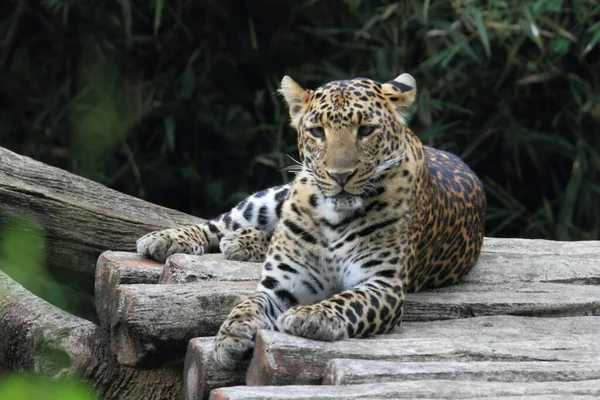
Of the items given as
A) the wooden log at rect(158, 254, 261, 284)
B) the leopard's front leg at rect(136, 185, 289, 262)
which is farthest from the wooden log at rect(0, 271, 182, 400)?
the leopard's front leg at rect(136, 185, 289, 262)

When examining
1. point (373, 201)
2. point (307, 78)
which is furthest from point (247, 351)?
point (307, 78)

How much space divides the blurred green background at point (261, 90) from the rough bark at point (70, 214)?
2.71 meters

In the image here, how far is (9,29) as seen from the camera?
8031 millimetres

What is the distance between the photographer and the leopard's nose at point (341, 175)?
3830 mm

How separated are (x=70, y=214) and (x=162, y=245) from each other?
49 centimetres

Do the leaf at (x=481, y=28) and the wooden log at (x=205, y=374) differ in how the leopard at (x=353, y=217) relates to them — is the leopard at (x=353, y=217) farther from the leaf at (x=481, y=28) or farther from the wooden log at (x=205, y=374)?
the leaf at (x=481, y=28)

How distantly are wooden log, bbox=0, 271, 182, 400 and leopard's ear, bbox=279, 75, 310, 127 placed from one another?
3.62ft

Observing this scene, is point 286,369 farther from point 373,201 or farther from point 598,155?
point 598,155

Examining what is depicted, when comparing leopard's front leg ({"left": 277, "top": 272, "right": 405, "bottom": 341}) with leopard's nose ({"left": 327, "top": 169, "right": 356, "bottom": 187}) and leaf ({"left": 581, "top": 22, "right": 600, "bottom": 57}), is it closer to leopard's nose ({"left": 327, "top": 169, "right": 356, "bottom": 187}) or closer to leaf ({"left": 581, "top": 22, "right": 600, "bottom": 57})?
leopard's nose ({"left": 327, "top": 169, "right": 356, "bottom": 187})

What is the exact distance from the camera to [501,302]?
170 inches

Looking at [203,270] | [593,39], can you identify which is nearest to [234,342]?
[203,270]

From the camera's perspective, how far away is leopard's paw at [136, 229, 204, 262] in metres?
4.73

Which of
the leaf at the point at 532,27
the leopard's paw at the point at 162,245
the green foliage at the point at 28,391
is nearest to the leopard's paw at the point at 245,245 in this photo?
the leopard's paw at the point at 162,245

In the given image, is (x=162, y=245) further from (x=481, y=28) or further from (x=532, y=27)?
(x=532, y=27)
